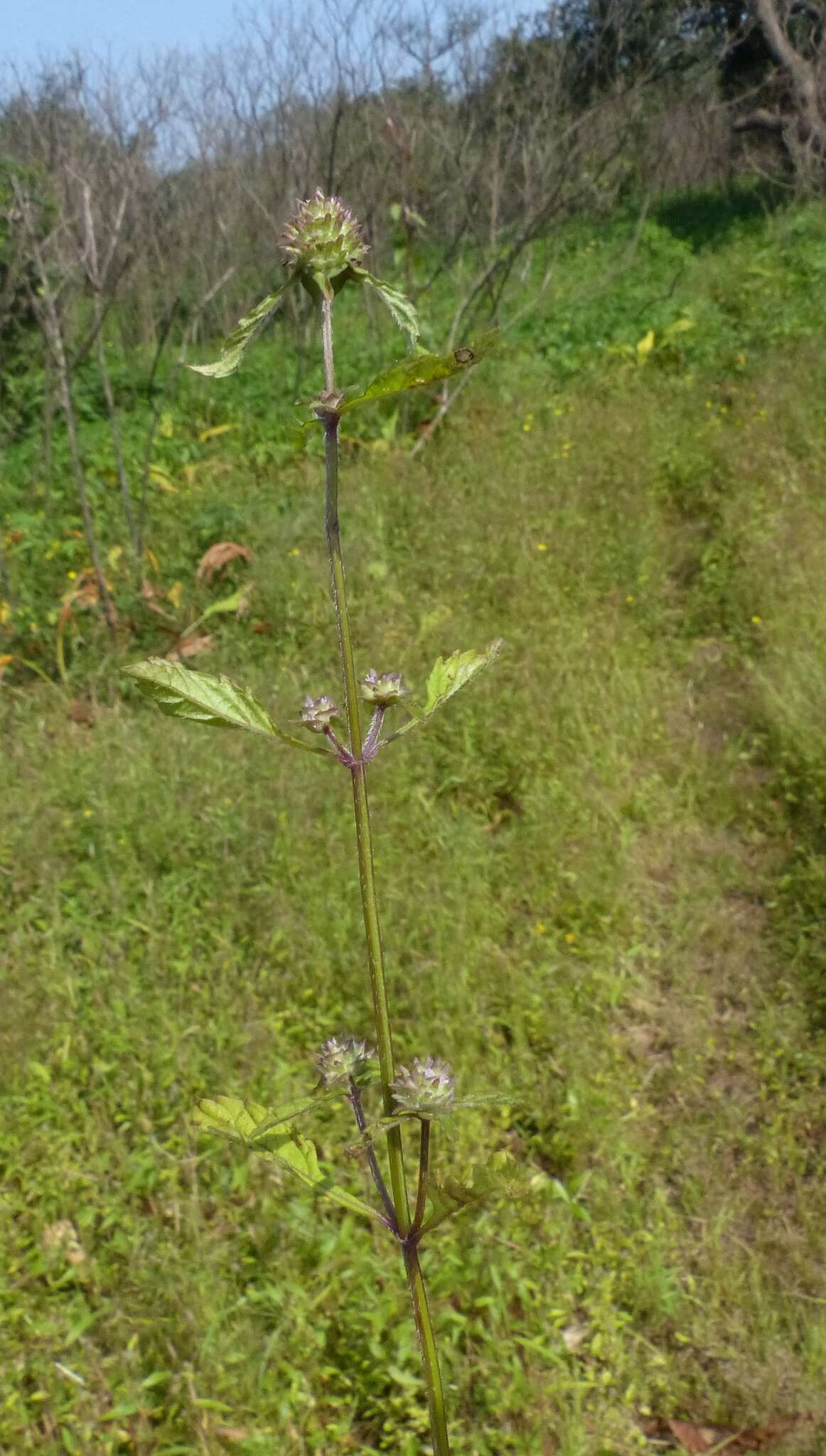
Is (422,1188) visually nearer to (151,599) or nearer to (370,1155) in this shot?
(370,1155)

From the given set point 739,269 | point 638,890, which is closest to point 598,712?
point 638,890

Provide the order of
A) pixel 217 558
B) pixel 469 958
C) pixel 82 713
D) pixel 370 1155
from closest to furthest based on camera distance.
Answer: pixel 370 1155, pixel 469 958, pixel 82 713, pixel 217 558

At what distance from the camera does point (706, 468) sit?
5227mm

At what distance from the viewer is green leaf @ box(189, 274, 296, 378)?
2.02ft

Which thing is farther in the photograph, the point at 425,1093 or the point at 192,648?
the point at 192,648

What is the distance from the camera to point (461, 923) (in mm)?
3035

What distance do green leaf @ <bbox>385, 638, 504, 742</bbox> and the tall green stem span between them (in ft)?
0.19

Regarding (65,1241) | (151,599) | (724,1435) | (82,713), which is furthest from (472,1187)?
(151,599)

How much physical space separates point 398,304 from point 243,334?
9 centimetres

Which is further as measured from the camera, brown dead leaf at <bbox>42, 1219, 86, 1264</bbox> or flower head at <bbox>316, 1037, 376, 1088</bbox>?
brown dead leaf at <bbox>42, 1219, 86, 1264</bbox>

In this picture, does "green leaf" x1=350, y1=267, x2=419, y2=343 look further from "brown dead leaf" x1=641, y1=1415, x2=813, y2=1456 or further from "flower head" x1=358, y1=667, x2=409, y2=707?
"brown dead leaf" x1=641, y1=1415, x2=813, y2=1456

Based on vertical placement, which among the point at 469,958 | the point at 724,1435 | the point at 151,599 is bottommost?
the point at 724,1435

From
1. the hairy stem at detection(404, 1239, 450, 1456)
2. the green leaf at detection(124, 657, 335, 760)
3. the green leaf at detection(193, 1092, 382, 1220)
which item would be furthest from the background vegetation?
the hairy stem at detection(404, 1239, 450, 1456)

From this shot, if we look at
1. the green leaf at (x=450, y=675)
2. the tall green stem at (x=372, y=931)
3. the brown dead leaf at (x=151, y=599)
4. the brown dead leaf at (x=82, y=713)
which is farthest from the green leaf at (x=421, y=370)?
the brown dead leaf at (x=151, y=599)
